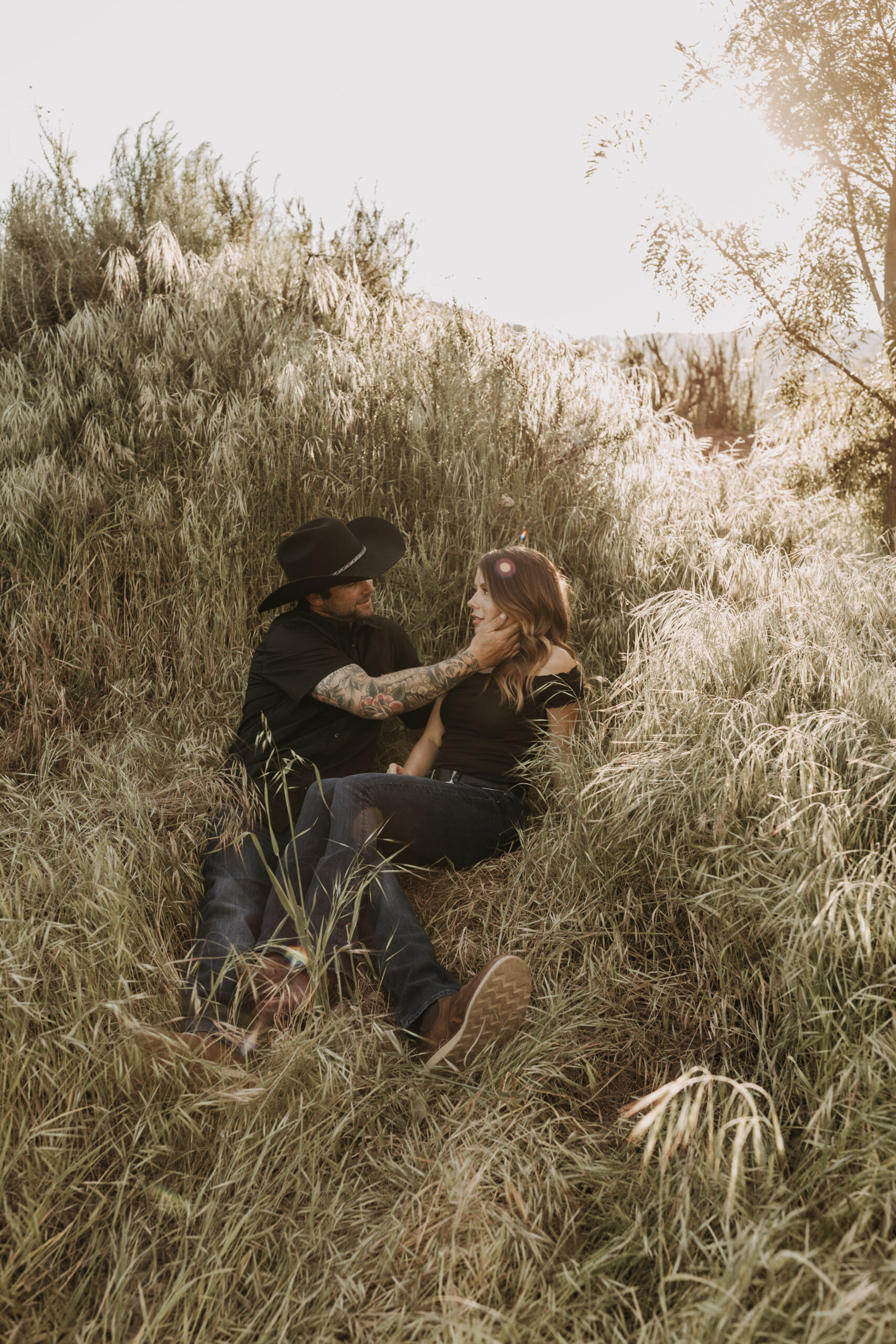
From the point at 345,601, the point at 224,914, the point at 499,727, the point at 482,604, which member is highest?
the point at 482,604

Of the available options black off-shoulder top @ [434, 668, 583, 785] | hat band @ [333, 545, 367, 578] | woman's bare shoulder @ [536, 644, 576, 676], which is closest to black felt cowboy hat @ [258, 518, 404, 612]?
hat band @ [333, 545, 367, 578]

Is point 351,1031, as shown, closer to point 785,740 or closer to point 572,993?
point 572,993

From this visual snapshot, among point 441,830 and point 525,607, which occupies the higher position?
point 525,607

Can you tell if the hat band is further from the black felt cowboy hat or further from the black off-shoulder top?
the black off-shoulder top

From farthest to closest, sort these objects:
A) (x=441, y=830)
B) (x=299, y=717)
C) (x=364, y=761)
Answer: (x=364, y=761)
(x=299, y=717)
(x=441, y=830)

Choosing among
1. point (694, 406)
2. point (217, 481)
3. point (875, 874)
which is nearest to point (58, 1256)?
point (875, 874)

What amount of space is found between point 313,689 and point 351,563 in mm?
486

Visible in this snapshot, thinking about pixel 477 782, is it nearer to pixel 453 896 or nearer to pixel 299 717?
pixel 453 896

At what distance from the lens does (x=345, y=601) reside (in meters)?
3.10

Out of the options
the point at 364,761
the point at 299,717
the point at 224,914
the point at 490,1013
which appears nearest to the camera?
the point at 490,1013

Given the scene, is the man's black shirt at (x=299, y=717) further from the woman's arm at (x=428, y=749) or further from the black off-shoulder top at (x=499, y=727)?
the black off-shoulder top at (x=499, y=727)

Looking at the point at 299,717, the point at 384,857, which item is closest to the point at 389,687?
the point at 299,717

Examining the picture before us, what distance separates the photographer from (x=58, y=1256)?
Result: 155 cm

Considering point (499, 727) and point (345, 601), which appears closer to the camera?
point (499, 727)
